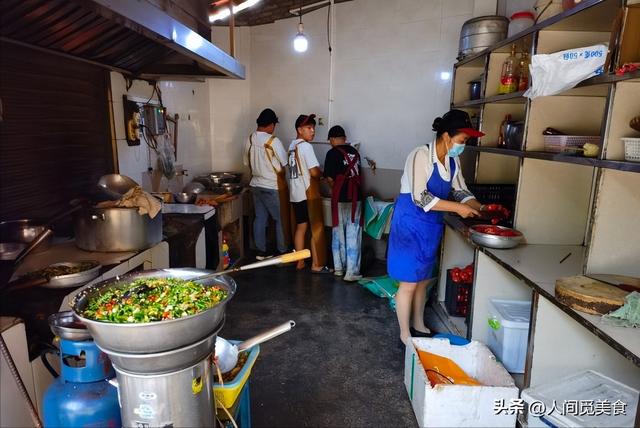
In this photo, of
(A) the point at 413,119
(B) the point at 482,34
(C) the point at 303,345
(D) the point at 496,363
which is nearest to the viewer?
(D) the point at 496,363

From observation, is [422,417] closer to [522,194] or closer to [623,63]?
[522,194]

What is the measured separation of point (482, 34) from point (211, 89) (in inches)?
132

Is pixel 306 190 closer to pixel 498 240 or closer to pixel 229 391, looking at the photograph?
pixel 498 240

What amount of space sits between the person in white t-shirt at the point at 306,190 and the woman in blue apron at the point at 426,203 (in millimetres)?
1690

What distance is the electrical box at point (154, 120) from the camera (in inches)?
141

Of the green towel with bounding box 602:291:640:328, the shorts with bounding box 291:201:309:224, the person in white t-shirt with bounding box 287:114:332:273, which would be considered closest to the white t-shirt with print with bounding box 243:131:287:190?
the person in white t-shirt with bounding box 287:114:332:273

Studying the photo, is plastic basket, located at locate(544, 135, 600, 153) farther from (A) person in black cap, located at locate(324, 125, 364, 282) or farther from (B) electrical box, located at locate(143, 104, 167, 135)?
(B) electrical box, located at locate(143, 104, 167, 135)

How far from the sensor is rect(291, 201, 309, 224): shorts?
4359mm

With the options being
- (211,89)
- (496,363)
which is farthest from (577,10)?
(211,89)

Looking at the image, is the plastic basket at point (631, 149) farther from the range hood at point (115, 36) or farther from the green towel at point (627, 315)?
the range hood at point (115, 36)

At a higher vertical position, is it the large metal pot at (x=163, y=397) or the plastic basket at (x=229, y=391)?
the large metal pot at (x=163, y=397)

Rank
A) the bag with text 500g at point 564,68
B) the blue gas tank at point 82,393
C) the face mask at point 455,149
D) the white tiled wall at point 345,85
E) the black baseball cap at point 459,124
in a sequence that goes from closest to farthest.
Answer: the blue gas tank at point 82,393 → the bag with text 500g at point 564,68 → the black baseball cap at point 459,124 → the face mask at point 455,149 → the white tiled wall at point 345,85

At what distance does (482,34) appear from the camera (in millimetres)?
3240

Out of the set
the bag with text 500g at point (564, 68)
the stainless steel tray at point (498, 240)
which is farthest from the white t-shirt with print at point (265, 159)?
the bag with text 500g at point (564, 68)
